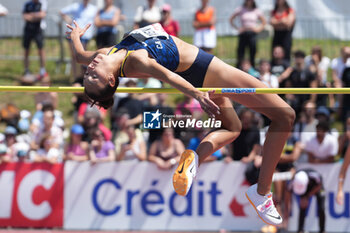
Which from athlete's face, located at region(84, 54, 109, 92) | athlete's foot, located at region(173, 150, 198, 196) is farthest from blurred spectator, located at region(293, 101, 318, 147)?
athlete's face, located at region(84, 54, 109, 92)

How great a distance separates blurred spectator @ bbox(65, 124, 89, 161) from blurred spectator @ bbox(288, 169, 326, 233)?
3114 millimetres

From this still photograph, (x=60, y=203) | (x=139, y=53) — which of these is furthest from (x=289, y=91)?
(x=60, y=203)

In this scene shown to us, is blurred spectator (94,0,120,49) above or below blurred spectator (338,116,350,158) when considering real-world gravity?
above

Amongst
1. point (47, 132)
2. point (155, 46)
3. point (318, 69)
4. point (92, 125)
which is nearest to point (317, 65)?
point (318, 69)

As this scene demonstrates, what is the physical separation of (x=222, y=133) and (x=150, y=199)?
12.2 feet

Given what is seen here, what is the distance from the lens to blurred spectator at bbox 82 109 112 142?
1050 cm

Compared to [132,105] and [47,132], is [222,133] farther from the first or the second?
[47,132]

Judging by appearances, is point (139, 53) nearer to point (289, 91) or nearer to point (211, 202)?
point (289, 91)

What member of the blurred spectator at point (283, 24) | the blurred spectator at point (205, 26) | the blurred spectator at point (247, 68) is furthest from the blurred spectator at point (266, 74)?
the blurred spectator at point (205, 26)

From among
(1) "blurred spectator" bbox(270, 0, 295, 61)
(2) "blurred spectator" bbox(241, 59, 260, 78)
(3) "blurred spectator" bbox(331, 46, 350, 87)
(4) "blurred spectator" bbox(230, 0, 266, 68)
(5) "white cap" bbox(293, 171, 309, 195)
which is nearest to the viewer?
(5) "white cap" bbox(293, 171, 309, 195)

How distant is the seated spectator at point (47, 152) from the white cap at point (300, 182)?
3591 millimetres

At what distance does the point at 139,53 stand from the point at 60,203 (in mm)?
5032

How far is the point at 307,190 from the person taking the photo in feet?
32.6

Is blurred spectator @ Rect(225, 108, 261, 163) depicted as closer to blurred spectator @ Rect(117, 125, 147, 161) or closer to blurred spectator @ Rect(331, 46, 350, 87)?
blurred spectator @ Rect(117, 125, 147, 161)
